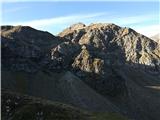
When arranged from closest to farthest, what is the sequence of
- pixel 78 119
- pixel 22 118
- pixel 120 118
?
1. pixel 22 118
2. pixel 78 119
3. pixel 120 118

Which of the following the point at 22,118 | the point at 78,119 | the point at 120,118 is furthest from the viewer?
the point at 120,118

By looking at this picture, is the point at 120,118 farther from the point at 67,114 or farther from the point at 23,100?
the point at 23,100

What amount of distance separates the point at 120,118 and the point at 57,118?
73.0 ft

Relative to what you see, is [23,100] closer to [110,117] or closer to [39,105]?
[39,105]

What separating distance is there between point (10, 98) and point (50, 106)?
1515 cm

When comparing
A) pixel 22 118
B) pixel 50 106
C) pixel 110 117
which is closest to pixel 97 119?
pixel 110 117

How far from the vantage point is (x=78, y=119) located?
111m

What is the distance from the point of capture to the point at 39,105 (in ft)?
372

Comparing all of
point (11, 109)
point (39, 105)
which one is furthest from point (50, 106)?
point (11, 109)

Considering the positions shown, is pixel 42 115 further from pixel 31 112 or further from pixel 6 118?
pixel 6 118

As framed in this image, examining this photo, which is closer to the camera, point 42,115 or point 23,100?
point 42,115

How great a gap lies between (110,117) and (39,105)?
2224 centimetres

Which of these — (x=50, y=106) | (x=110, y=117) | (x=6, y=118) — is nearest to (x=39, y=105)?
(x=50, y=106)

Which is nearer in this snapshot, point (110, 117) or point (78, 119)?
point (78, 119)
